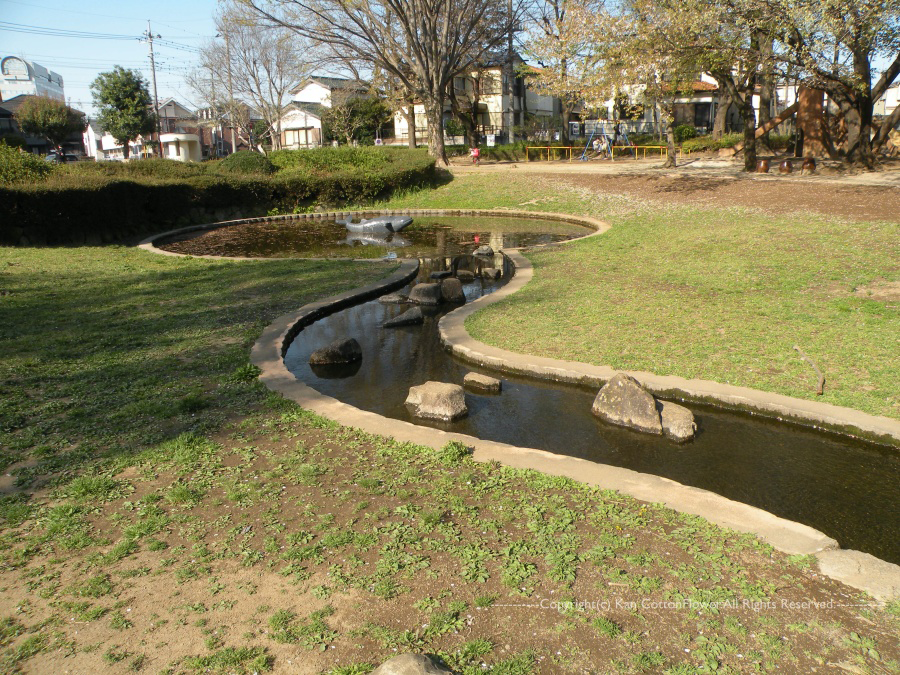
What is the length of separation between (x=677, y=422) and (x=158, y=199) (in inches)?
741

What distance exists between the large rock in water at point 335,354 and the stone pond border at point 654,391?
42 centimetres

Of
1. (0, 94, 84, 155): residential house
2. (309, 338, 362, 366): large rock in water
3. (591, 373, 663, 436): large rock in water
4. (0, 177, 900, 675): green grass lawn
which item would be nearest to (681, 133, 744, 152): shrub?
(309, 338, 362, 366): large rock in water

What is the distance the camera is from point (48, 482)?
439 centimetres

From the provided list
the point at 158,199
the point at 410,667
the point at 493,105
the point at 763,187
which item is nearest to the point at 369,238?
the point at 158,199

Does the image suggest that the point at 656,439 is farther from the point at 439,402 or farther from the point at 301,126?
the point at 301,126

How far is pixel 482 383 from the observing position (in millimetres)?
6852

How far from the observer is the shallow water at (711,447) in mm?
4535

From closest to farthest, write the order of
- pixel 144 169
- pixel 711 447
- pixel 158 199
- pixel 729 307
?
pixel 711 447
pixel 729 307
pixel 158 199
pixel 144 169

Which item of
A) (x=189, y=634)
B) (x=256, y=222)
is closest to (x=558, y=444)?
(x=189, y=634)

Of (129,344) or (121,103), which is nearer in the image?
(129,344)

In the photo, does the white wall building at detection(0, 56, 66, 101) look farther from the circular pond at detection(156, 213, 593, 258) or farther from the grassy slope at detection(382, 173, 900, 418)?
the grassy slope at detection(382, 173, 900, 418)

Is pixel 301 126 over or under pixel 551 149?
over

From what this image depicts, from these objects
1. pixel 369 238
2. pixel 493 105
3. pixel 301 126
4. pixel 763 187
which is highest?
pixel 493 105

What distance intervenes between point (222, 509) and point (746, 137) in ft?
83.4
